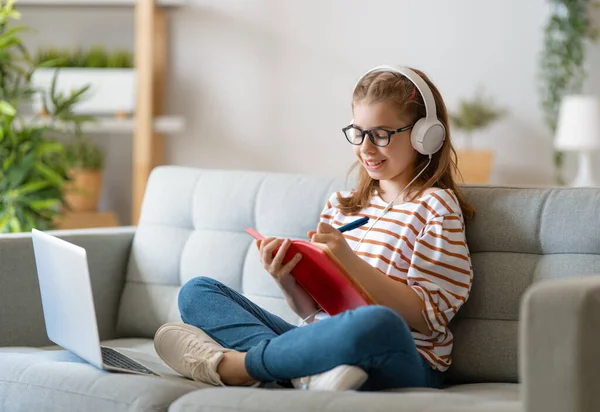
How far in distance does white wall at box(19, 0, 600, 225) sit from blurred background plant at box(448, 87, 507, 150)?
0.16ft

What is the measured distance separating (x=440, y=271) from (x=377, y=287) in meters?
0.15

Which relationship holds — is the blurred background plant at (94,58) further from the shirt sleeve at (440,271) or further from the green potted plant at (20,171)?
the shirt sleeve at (440,271)

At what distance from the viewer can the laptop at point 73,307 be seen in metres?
1.61

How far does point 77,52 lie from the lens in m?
4.53

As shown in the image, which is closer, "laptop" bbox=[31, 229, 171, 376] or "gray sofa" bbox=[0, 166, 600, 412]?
"gray sofa" bbox=[0, 166, 600, 412]

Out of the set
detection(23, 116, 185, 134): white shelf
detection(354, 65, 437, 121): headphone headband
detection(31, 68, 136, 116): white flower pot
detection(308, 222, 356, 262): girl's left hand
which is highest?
detection(354, 65, 437, 121): headphone headband

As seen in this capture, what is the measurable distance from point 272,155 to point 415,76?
9.37 ft

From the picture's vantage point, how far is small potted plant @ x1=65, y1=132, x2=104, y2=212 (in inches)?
172

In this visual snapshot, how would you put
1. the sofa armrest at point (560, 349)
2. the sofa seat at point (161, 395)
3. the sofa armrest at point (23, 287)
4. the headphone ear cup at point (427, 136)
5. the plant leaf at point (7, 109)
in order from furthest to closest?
the plant leaf at point (7, 109)
the sofa armrest at point (23, 287)
the headphone ear cup at point (427, 136)
the sofa seat at point (161, 395)
the sofa armrest at point (560, 349)

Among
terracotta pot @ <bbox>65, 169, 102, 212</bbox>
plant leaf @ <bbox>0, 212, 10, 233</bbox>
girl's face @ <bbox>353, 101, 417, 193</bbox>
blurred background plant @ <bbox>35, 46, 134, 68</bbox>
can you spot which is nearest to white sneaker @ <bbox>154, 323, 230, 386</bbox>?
girl's face @ <bbox>353, 101, 417, 193</bbox>

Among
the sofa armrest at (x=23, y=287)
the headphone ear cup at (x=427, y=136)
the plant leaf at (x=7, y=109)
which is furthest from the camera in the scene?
the plant leaf at (x=7, y=109)

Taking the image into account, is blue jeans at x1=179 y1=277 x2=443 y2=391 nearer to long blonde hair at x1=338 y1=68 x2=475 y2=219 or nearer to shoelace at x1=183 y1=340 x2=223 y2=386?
shoelace at x1=183 y1=340 x2=223 y2=386

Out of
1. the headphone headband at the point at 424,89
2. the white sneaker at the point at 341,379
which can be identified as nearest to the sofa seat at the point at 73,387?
the white sneaker at the point at 341,379

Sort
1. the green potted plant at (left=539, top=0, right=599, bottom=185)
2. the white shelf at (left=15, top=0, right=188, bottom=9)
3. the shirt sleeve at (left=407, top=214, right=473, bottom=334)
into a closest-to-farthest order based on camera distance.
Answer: the shirt sleeve at (left=407, top=214, right=473, bottom=334), the green potted plant at (left=539, top=0, right=599, bottom=185), the white shelf at (left=15, top=0, right=188, bottom=9)
